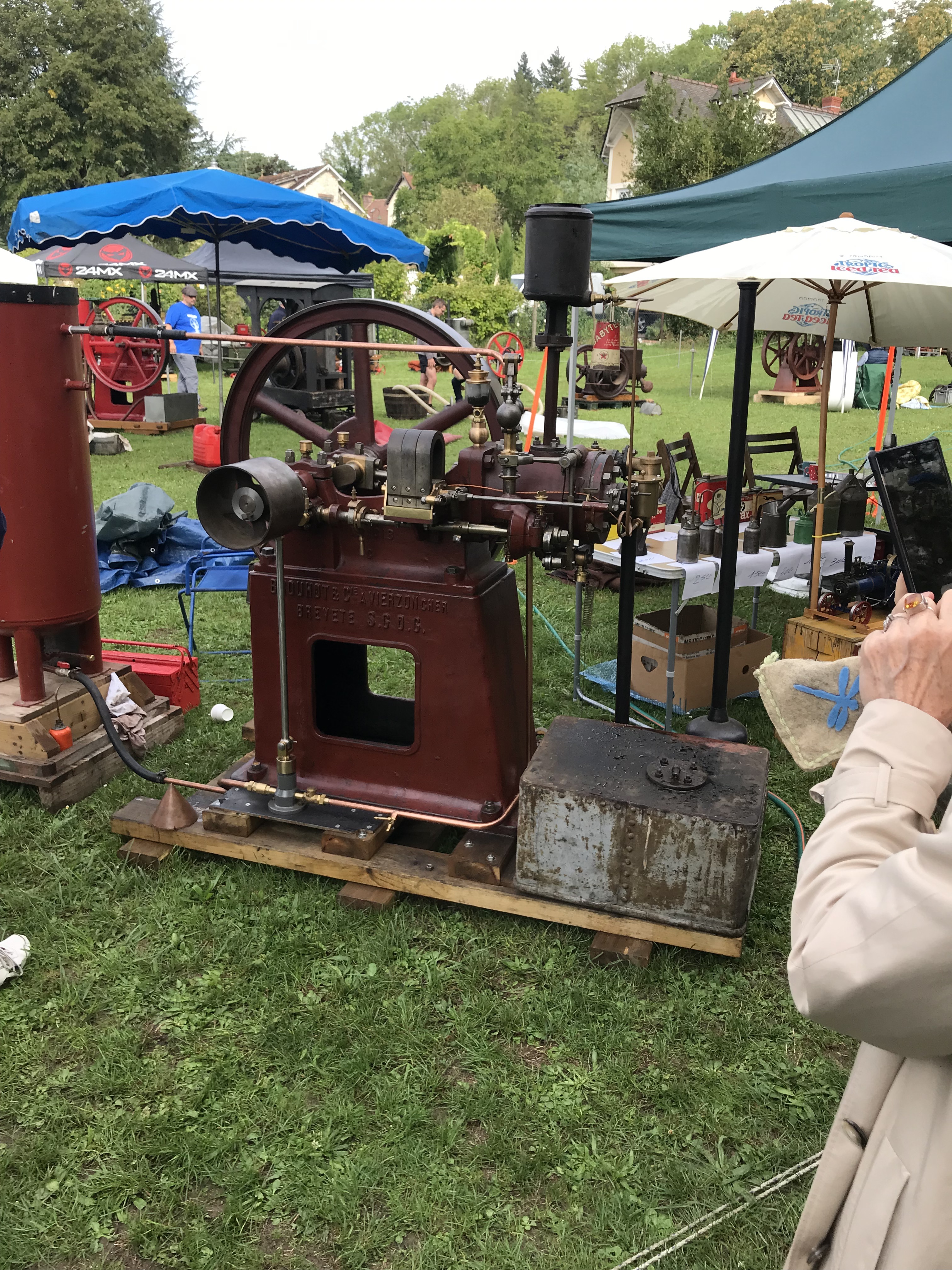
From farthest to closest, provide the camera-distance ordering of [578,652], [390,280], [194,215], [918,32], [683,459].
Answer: [918,32], [390,280], [194,215], [683,459], [578,652]

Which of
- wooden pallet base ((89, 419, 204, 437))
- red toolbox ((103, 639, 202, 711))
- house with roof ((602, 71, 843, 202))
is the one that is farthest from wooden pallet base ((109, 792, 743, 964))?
house with roof ((602, 71, 843, 202))

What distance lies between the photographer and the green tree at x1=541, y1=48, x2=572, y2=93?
91.0 m

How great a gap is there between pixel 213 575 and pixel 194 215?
4.82 metres

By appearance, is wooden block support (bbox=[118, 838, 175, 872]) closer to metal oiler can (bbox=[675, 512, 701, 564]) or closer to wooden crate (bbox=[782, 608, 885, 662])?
metal oiler can (bbox=[675, 512, 701, 564])

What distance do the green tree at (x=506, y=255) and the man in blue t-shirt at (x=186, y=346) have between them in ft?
47.8

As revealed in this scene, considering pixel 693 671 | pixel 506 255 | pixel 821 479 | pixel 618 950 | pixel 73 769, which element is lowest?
pixel 618 950

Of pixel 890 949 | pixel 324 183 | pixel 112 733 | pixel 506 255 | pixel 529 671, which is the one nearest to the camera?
pixel 890 949

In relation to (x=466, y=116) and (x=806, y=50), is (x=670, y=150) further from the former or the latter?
(x=466, y=116)

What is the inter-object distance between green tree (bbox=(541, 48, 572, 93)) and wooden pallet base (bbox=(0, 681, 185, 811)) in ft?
332

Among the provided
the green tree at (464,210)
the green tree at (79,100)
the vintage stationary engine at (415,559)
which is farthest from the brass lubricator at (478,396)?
the green tree at (464,210)

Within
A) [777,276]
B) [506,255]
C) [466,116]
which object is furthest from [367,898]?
[466,116]

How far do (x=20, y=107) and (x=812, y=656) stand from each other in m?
33.0

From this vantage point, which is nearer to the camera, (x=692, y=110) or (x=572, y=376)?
(x=572, y=376)

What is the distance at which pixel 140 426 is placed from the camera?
12.4 meters
